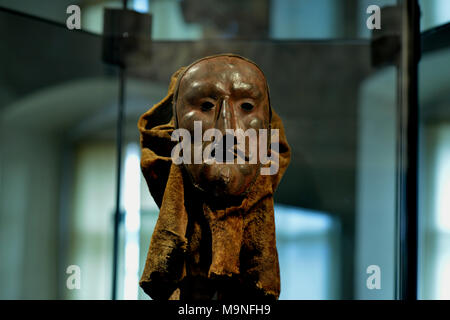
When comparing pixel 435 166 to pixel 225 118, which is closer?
pixel 225 118

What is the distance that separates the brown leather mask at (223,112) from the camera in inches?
65.9

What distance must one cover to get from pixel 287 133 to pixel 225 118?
737mm

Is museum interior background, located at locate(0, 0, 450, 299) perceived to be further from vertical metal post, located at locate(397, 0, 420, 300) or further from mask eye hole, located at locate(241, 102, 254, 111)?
mask eye hole, located at locate(241, 102, 254, 111)

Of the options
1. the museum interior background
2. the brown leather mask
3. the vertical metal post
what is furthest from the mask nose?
the vertical metal post

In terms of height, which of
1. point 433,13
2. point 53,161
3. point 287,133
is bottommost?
point 53,161

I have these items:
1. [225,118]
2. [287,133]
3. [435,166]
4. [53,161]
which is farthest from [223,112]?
[435,166]

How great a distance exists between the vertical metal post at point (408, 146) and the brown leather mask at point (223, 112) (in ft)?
2.68

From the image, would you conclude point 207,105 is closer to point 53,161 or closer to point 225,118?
point 225,118

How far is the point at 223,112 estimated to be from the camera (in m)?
1.70

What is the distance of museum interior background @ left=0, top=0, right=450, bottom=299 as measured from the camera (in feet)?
7.54

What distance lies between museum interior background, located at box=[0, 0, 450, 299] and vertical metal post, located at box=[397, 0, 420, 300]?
0.11 ft
